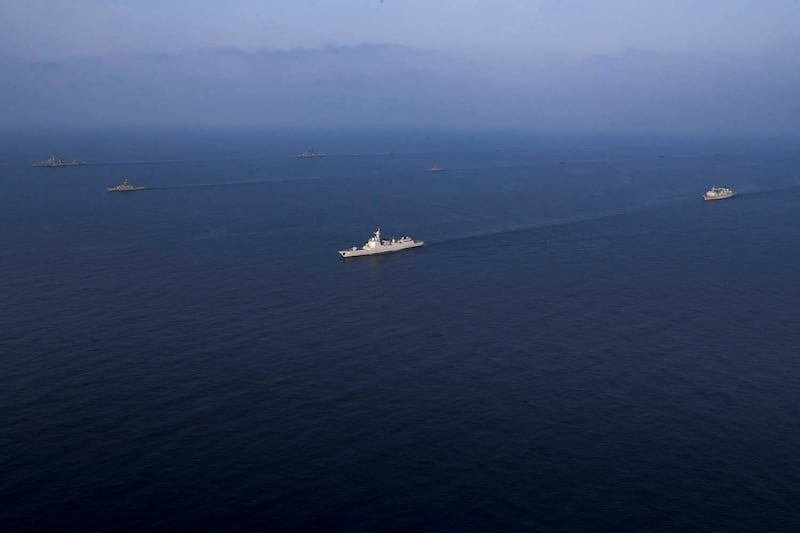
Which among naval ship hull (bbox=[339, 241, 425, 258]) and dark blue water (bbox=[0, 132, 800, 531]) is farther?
naval ship hull (bbox=[339, 241, 425, 258])

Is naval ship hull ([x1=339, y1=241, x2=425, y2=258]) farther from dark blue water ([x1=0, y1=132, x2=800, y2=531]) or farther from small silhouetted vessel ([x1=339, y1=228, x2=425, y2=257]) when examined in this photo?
dark blue water ([x1=0, y1=132, x2=800, y2=531])

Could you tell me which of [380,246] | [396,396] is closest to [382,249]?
[380,246]

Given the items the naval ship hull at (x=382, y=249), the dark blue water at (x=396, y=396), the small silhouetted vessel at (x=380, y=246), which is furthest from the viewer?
the small silhouetted vessel at (x=380, y=246)

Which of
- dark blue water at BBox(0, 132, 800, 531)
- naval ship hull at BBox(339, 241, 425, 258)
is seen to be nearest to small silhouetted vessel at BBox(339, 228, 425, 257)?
naval ship hull at BBox(339, 241, 425, 258)

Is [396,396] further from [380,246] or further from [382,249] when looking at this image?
[380,246]

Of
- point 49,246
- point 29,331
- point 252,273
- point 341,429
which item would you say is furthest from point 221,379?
point 49,246

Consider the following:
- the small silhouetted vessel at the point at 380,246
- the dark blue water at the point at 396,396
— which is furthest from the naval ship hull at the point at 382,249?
the dark blue water at the point at 396,396

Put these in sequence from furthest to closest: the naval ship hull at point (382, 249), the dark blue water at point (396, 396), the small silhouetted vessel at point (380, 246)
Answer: the small silhouetted vessel at point (380, 246) → the naval ship hull at point (382, 249) → the dark blue water at point (396, 396)

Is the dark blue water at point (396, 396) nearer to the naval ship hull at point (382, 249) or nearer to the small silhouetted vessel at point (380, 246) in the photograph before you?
the naval ship hull at point (382, 249)
